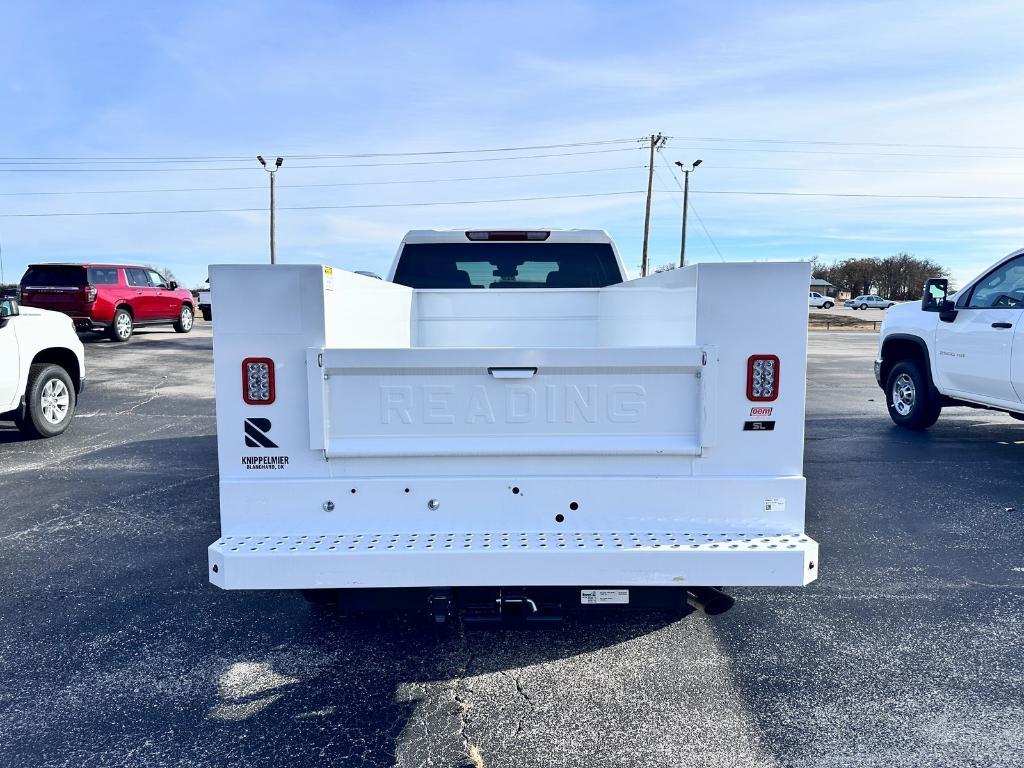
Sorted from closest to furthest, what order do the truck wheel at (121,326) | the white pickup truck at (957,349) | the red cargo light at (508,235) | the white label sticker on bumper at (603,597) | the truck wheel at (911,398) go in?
the white label sticker on bumper at (603,597)
the red cargo light at (508,235)
the white pickup truck at (957,349)
the truck wheel at (911,398)
the truck wheel at (121,326)

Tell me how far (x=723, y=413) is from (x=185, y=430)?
819cm

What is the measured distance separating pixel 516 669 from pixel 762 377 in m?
1.74

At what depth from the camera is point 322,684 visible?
3.21m

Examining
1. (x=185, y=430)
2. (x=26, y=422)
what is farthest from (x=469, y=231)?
(x=26, y=422)

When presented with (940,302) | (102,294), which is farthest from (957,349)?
(102,294)

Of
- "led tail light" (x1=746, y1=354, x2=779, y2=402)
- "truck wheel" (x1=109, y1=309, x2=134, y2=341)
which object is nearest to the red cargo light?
"led tail light" (x1=746, y1=354, x2=779, y2=402)

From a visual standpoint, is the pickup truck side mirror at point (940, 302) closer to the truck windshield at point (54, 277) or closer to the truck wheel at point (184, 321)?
the truck windshield at point (54, 277)

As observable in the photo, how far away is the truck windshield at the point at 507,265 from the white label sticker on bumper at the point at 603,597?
372 centimetres

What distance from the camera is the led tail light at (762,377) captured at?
3014 millimetres

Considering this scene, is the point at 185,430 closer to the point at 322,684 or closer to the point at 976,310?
the point at 322,684

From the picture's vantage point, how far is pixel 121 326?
2062 centimetres

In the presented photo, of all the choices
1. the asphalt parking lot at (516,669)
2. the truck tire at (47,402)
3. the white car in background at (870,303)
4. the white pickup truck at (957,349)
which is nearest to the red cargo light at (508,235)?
the asphalt parking lot at (516,669)

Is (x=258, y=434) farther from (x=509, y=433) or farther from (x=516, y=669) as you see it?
(x=516, y=669)

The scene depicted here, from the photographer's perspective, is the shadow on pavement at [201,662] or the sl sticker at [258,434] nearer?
the shadow on pavement at [201,662]
